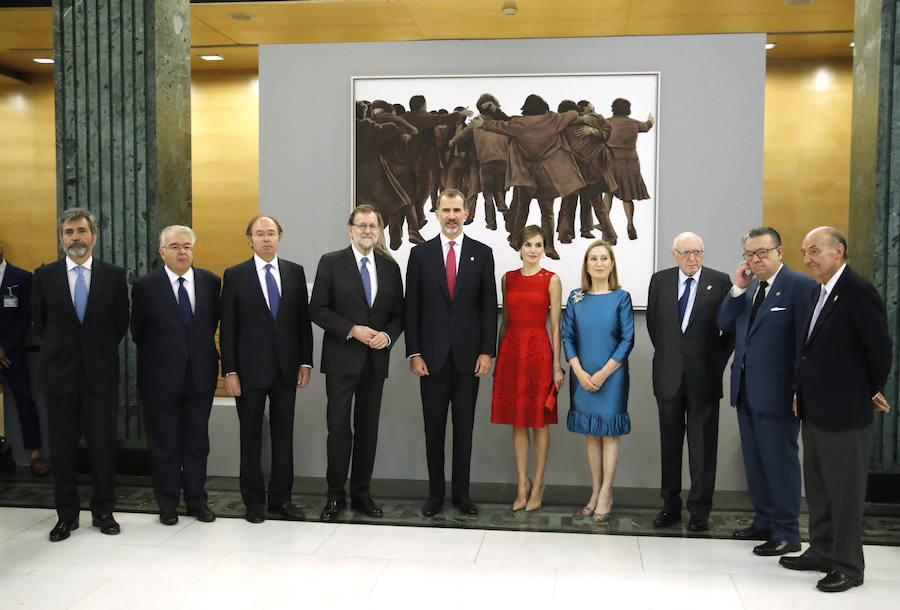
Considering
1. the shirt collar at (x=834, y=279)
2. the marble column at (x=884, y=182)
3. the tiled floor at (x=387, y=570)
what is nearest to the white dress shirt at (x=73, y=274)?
the tiled floor at (x=387, y=570)

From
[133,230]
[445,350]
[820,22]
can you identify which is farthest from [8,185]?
[820,22]

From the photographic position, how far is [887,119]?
192 inches

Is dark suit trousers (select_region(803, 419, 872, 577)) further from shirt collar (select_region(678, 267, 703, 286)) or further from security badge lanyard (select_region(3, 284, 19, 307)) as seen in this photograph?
security badge lanyard (select_region(3, 284, 19, 307))

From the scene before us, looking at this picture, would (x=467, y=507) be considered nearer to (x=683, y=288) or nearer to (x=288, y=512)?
(x=288, y=512)

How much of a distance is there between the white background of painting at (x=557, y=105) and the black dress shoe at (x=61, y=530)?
8.55ft

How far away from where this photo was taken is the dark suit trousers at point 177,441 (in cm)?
454

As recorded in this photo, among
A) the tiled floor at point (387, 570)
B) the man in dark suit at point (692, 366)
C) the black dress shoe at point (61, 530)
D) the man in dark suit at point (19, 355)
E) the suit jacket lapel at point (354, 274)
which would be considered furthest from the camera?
the man in dark suit at point (19, 355)

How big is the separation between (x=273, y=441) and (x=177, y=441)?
55cm

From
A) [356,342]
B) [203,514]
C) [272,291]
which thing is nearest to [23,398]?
[203,514]

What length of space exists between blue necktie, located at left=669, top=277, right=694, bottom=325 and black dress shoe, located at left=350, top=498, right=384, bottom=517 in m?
2.09

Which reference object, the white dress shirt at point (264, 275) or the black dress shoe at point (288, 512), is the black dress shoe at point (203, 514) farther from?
the white dress shirt at point (264, 275)

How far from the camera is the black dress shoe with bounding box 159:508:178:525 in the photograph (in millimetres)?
4465

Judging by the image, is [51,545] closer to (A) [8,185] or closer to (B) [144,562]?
(B) [144,562]

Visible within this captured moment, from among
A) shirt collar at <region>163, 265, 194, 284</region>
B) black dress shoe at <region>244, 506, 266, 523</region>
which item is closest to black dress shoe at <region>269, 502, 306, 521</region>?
black dress shoe at <region>244, 506, 266, 523</region>
